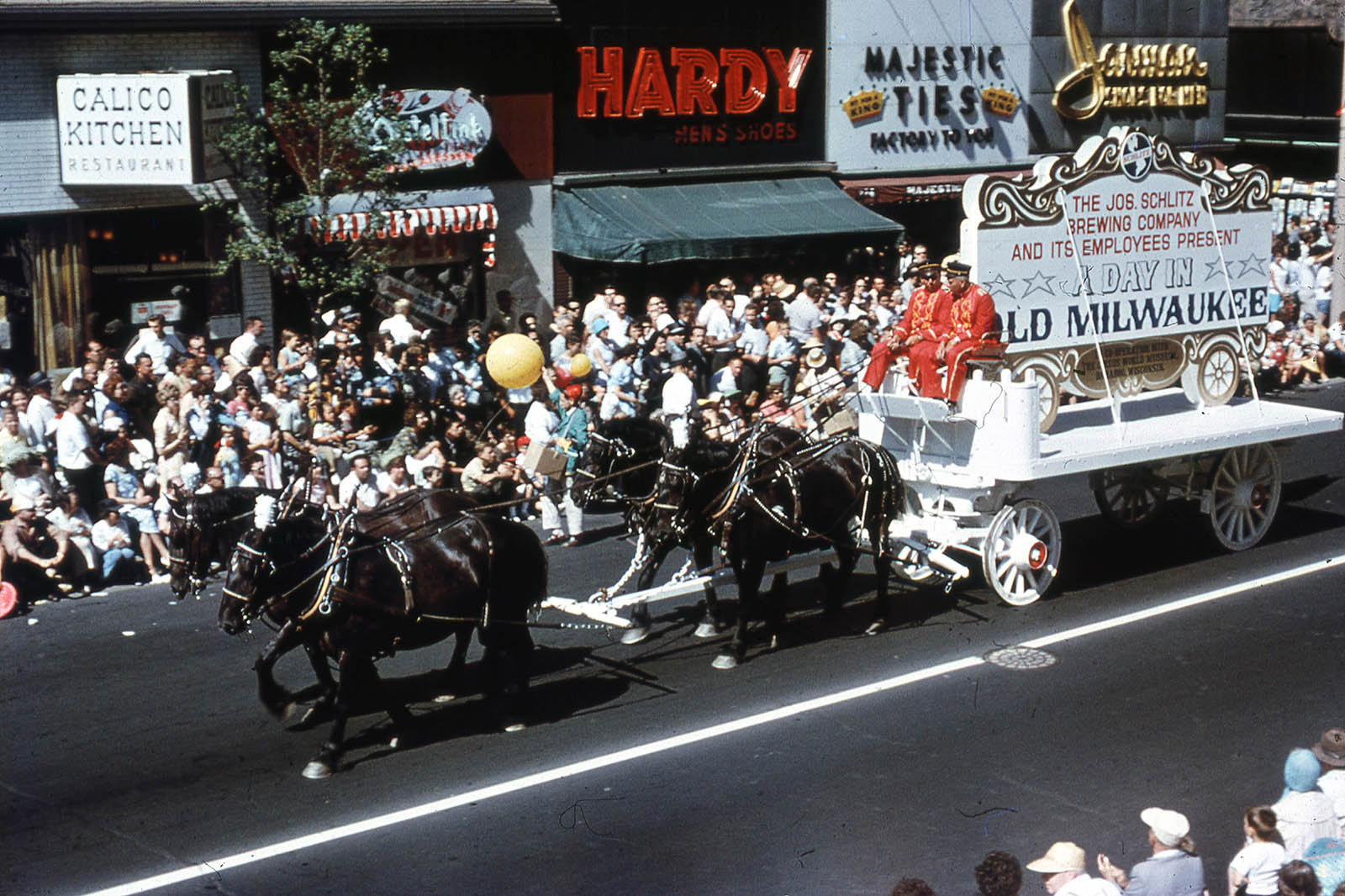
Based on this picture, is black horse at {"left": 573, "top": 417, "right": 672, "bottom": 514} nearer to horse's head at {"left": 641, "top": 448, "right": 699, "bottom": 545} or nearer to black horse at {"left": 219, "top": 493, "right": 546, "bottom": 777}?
horse's head at {"left": 641, "top": 448, "right": 699, "bottom": 545}

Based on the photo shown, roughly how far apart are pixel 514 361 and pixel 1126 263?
5847 mm

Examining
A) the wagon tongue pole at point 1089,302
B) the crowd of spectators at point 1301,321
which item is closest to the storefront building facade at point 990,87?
the crowd of spectators at point 1301,321

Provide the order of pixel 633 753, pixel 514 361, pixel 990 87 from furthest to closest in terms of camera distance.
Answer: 1. pixel 990 87
2. pixel 514 361
3. pixel 633 753

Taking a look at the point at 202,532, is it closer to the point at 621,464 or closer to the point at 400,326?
the point at 621,464

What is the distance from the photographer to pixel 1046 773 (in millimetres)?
10148

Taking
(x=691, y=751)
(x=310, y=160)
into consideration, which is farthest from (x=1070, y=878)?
(x=310, y=160)

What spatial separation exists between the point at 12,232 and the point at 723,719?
37.6 feet

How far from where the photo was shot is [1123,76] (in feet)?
102

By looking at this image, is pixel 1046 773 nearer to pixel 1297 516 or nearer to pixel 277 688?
pixel 277 688

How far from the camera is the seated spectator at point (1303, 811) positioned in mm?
7719

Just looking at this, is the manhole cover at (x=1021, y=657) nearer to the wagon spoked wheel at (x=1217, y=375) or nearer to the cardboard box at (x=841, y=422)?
the cardboard box at (x=841, y=422)

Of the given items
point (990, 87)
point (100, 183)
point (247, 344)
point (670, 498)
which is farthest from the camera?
point (990, 87)

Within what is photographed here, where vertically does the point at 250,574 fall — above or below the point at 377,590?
above

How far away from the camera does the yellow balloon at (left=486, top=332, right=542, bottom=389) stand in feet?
52.6
